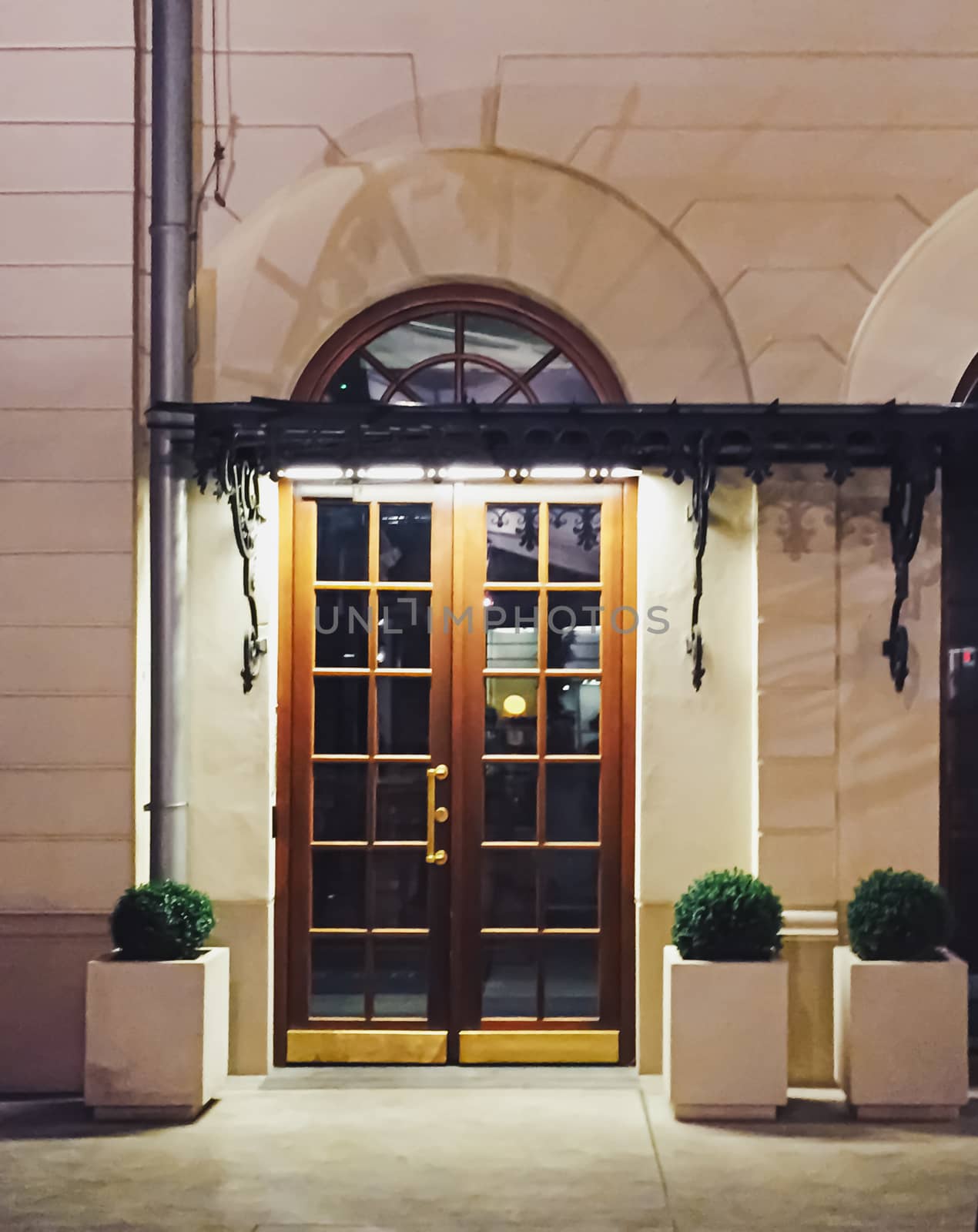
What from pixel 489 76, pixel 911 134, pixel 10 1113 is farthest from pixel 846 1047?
pixel 489 76

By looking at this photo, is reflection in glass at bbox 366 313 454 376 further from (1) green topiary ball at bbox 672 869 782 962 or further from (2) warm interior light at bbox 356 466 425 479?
(1) green topiary ball at bbox 672 869 782 962

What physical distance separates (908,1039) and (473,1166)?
2.01m

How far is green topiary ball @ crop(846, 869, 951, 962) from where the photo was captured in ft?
16.9

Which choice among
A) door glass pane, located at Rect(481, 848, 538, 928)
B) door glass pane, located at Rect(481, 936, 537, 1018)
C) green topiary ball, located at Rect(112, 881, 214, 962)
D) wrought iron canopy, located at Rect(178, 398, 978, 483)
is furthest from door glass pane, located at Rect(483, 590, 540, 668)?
green topiary ball, located at Rect(112, 881, 214, 962)

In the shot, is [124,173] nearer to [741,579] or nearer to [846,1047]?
[741,579]

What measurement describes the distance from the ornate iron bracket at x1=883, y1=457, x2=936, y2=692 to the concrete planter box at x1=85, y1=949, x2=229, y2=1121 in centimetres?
354

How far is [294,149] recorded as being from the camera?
18.6 ft

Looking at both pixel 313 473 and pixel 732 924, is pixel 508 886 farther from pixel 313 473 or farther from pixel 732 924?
pixel 313 473

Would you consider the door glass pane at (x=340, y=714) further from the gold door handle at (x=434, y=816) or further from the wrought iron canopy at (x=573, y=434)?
the wrought iron canopy at (x=573, y=434)

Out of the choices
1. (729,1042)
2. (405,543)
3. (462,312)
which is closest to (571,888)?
(729,1042)

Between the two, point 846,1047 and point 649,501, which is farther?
point 649,501

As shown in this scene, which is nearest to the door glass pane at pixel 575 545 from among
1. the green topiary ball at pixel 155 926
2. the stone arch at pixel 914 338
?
the stone arch at pixel 914 338

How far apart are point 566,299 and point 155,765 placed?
305cm

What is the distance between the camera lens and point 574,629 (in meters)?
5.93
